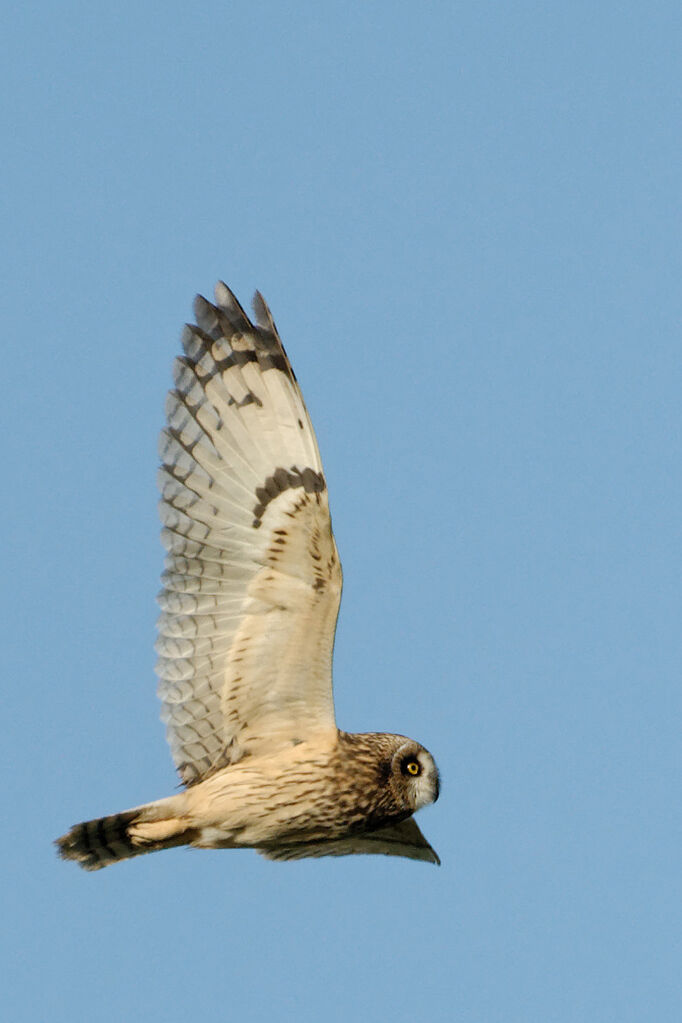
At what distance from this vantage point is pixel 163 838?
6648mm

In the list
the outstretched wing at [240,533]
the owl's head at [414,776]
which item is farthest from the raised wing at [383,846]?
the outstretched wing at [240,533]

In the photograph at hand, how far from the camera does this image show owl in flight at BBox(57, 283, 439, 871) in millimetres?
6586

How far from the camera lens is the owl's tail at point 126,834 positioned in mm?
6617

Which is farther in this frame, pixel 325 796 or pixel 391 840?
pixel 391 840

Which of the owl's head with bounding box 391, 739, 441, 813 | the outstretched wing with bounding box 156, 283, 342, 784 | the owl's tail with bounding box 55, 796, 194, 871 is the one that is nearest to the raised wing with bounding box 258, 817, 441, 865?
the owl's head with bounding box 391, 739, 441, 813

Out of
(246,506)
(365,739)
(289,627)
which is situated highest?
(246,506)

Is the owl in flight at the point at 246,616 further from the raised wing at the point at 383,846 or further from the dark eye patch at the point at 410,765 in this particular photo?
the raised wing at the point at 383,846

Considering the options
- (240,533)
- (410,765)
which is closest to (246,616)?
(240,533)

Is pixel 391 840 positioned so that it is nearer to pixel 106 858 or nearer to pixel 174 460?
pixel 106 858

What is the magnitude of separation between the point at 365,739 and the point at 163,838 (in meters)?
0.93

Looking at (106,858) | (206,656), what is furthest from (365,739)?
(106,858)

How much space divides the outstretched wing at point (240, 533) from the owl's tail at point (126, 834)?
0.37 metres

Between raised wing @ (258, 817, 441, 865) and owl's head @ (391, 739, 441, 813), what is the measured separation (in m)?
0.44

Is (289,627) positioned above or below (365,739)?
above
